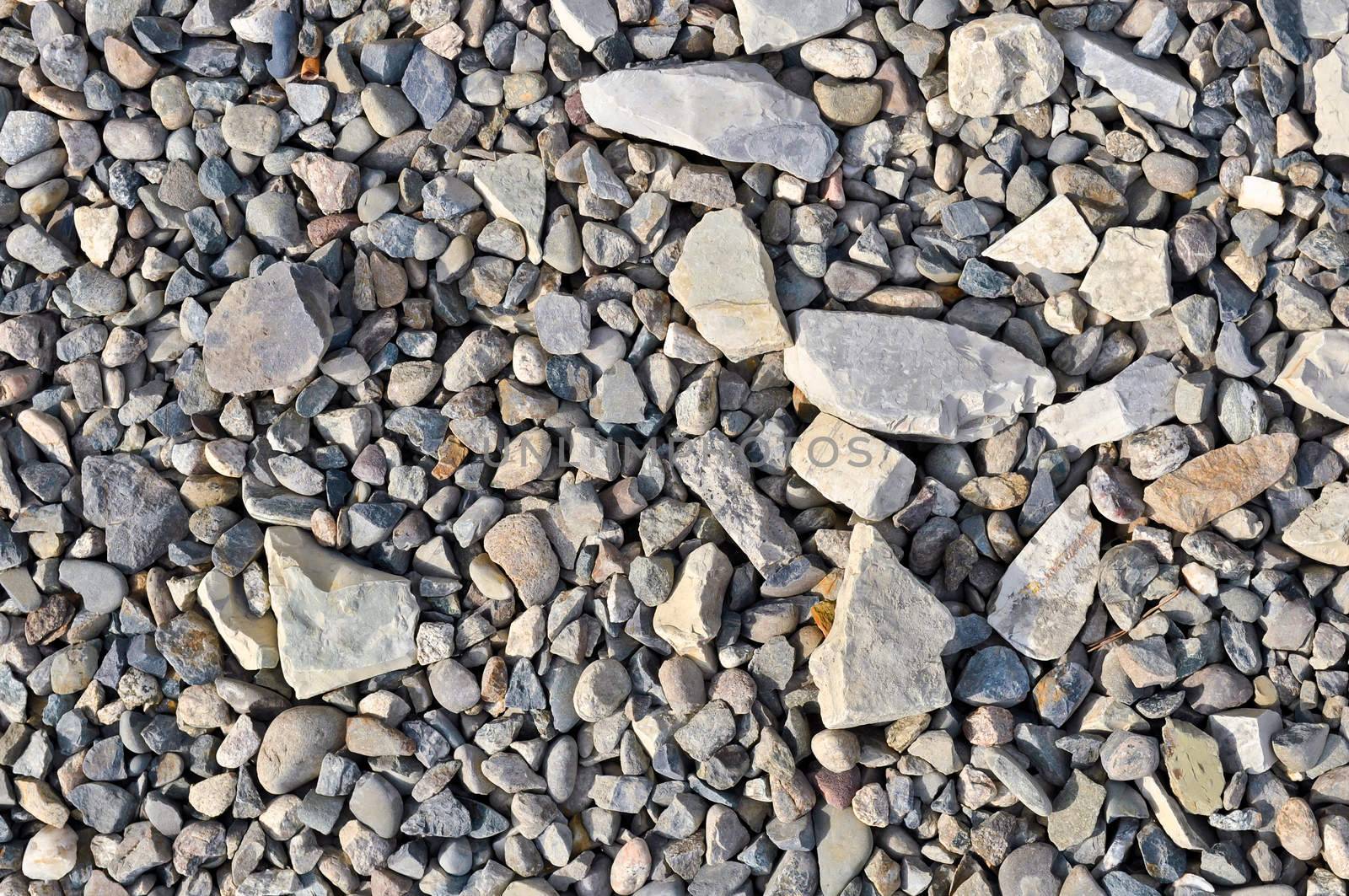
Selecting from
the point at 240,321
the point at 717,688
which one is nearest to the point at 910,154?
the point at 717,688

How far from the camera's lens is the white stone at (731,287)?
2.16m

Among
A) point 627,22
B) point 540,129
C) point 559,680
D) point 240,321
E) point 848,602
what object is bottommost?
point 559,680

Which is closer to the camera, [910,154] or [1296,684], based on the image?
[1296,684]

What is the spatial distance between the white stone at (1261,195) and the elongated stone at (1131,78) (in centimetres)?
19

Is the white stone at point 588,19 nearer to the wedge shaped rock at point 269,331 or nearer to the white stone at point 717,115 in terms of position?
the white stone at point 717,115

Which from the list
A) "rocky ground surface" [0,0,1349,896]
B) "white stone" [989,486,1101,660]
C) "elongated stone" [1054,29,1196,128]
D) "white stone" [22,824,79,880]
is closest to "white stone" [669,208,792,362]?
"rocky ground surface" [0,0,1349,896]

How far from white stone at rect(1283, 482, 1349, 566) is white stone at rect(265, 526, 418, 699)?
1.87m

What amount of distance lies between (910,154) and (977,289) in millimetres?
354

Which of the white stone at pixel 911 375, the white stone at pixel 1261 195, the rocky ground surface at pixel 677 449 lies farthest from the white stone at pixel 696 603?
the white stone at pixel 1261 195

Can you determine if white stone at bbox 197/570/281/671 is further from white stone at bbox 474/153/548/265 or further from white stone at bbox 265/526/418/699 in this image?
white stone at bbox 474/153/548/265

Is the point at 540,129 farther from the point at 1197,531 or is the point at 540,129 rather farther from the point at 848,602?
the point at 1197,531

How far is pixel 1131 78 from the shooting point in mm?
2252

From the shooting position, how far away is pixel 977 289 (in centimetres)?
224

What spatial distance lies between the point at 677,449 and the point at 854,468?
15.1 inches
